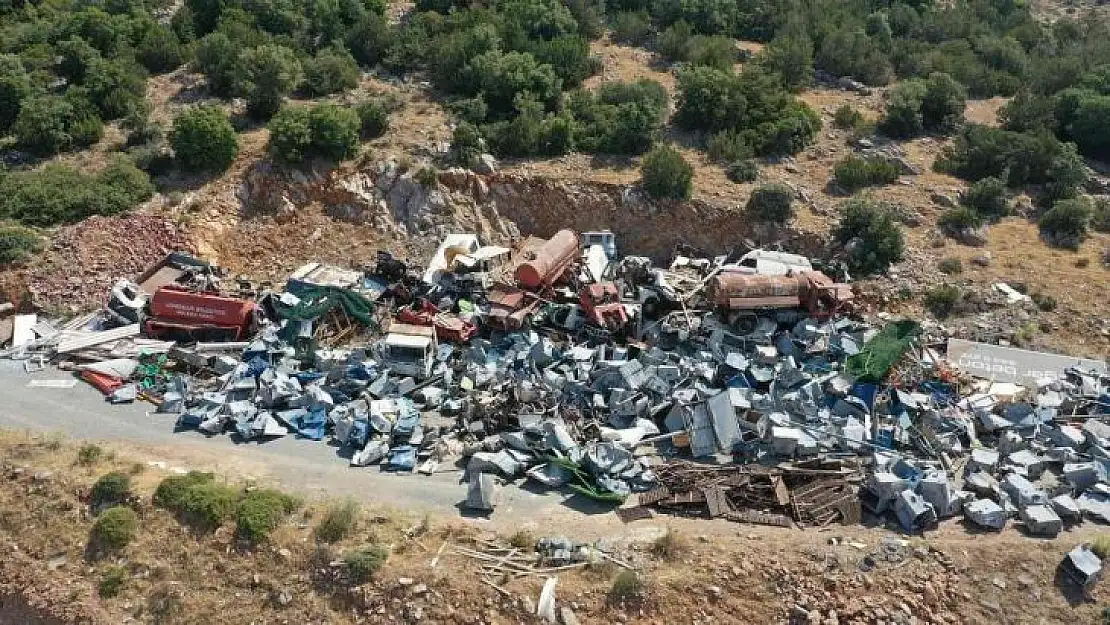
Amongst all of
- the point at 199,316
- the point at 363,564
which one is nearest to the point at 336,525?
the point at 363,564

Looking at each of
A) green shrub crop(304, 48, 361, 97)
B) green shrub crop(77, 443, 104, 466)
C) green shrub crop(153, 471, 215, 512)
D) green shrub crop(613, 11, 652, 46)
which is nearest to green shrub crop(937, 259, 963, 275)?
green shrub crop(613, 11, 652, 46)

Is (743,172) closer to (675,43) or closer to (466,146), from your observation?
(466,146)

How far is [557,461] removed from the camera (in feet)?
68.5

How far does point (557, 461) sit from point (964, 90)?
29.2 metres

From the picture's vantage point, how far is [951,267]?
29125mm

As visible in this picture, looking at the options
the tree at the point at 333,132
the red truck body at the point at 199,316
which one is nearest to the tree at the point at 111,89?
the tree at the point at 333,132

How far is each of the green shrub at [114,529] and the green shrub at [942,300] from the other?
77.4 ft

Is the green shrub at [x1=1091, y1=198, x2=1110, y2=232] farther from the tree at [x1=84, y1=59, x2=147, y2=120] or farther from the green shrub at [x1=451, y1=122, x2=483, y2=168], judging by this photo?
A: the tree at [x1=84, y1=59, x2=147, y2=120]

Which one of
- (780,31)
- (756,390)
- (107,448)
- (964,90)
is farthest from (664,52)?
(107,448)

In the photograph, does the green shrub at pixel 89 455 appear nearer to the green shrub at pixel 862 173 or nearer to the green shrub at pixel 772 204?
the green shrub at pixel 772 204

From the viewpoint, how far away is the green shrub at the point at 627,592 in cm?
1733

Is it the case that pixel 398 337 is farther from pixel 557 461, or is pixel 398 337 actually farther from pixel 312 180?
pixel 312 180

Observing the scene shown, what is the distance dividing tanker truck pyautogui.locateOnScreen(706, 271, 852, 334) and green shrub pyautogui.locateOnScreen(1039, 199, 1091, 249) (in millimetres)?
10522

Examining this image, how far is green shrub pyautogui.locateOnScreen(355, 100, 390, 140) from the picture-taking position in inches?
1385
